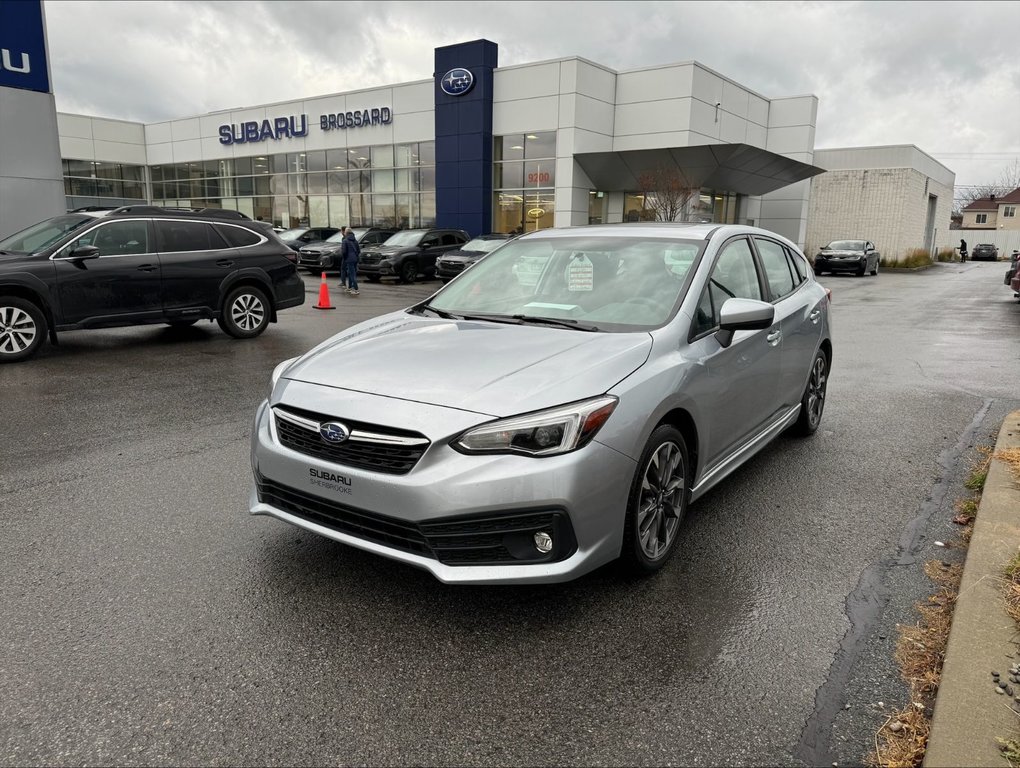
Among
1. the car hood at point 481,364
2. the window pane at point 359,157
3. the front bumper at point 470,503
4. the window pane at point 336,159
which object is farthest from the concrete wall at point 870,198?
the front bumper at point 470,503

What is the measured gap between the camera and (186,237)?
412 inches

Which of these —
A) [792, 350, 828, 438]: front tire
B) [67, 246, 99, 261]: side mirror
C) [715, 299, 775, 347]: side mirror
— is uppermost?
[67, 246, 99, 261]: side mirror

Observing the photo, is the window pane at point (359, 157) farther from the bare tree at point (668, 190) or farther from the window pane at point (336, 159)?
the bare tree at point (668, 190)

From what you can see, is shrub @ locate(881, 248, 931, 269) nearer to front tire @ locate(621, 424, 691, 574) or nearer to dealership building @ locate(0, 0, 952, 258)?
dealership building @ locate(0, 0, 952, 258)

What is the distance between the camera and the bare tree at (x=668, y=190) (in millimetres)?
29531

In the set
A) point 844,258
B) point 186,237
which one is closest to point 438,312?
point 186,237

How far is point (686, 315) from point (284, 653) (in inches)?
99.5

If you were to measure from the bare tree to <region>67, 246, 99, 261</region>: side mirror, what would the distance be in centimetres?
2381

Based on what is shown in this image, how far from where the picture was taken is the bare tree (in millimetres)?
29531

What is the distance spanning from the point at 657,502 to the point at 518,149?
96.6ft

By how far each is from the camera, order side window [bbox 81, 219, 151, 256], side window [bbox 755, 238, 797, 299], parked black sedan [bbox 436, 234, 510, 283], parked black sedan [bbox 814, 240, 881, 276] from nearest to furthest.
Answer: side window [bbox 755, 238, 797, 299] → side window [bbox 81, 219, 151, 256] → parked black sedan [bbox 436, 234, 510, 283] → parked black sedan [bbox 814, 240, 881, 276]

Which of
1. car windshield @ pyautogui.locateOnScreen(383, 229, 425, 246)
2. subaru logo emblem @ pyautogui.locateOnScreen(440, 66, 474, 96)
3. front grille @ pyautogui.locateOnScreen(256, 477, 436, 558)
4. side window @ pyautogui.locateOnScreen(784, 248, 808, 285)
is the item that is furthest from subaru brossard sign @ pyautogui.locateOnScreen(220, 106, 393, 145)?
front grille @ pyautogui.locateOnScreen(256, 477, 436, 558)

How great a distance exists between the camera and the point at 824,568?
385 cm

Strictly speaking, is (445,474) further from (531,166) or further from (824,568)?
(531,166)
